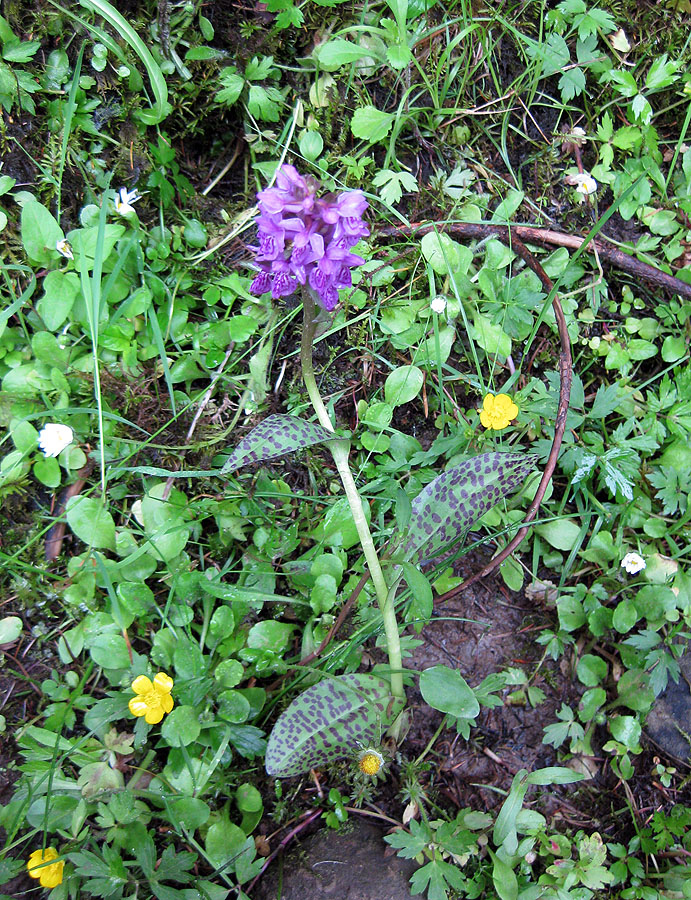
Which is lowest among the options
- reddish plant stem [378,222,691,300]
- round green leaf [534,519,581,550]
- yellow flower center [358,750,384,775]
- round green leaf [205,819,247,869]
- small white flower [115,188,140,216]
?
round green leaf [205,819,247,869]

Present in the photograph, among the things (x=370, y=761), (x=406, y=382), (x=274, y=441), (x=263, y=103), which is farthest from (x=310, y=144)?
(x=370, y=761)

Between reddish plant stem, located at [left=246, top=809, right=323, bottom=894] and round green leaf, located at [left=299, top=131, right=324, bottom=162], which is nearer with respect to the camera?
reddish plant stem, located at [left=246, top=809, right=323, bottom=894]

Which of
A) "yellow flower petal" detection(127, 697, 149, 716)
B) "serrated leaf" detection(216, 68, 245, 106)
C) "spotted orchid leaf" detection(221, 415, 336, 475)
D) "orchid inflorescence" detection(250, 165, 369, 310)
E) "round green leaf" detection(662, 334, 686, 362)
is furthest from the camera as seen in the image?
"round green leaf" detection(662, 334, 686, 362)

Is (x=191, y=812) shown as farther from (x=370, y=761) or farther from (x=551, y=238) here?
(x=551, y=238)

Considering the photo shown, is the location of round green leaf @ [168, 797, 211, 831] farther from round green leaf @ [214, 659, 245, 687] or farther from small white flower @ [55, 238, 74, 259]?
small white flower @ [55, 238, 74, 259]

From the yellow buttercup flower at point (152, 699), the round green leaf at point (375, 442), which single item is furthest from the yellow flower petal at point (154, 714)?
the round green leaf at point (375, 442)

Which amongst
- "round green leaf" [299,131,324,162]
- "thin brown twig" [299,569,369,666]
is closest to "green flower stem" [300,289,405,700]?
"thin brown twig" [299,569,369,666]

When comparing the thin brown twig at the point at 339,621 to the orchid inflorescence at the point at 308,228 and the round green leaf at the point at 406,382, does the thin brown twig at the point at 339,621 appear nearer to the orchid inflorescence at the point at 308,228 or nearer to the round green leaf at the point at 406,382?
the round green leaf at the point at 406,382
